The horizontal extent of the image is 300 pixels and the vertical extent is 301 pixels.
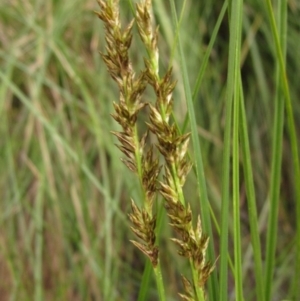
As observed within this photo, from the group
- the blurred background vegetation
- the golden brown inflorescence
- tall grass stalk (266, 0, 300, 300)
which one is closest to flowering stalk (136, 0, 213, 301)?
the golden brown inflorescence

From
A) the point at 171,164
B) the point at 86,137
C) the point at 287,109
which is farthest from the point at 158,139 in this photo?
the point at 86,137

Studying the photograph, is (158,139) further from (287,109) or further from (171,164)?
(287,109)

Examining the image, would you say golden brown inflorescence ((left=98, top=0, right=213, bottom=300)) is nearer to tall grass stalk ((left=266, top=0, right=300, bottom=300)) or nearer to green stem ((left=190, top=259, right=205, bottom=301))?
green stem ((left=190, top=259, right=205, bottom=301))

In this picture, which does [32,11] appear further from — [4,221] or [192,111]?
[192,111]

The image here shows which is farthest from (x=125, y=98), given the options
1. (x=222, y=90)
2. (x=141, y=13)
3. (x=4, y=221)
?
(x=222, y=90)

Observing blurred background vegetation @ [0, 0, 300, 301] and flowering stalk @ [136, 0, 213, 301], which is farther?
blurred background vegetation @ [0, 0, 300, 301]

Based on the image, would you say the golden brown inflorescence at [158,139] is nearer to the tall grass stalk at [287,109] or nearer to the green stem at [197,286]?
the green stem at [197,286]
